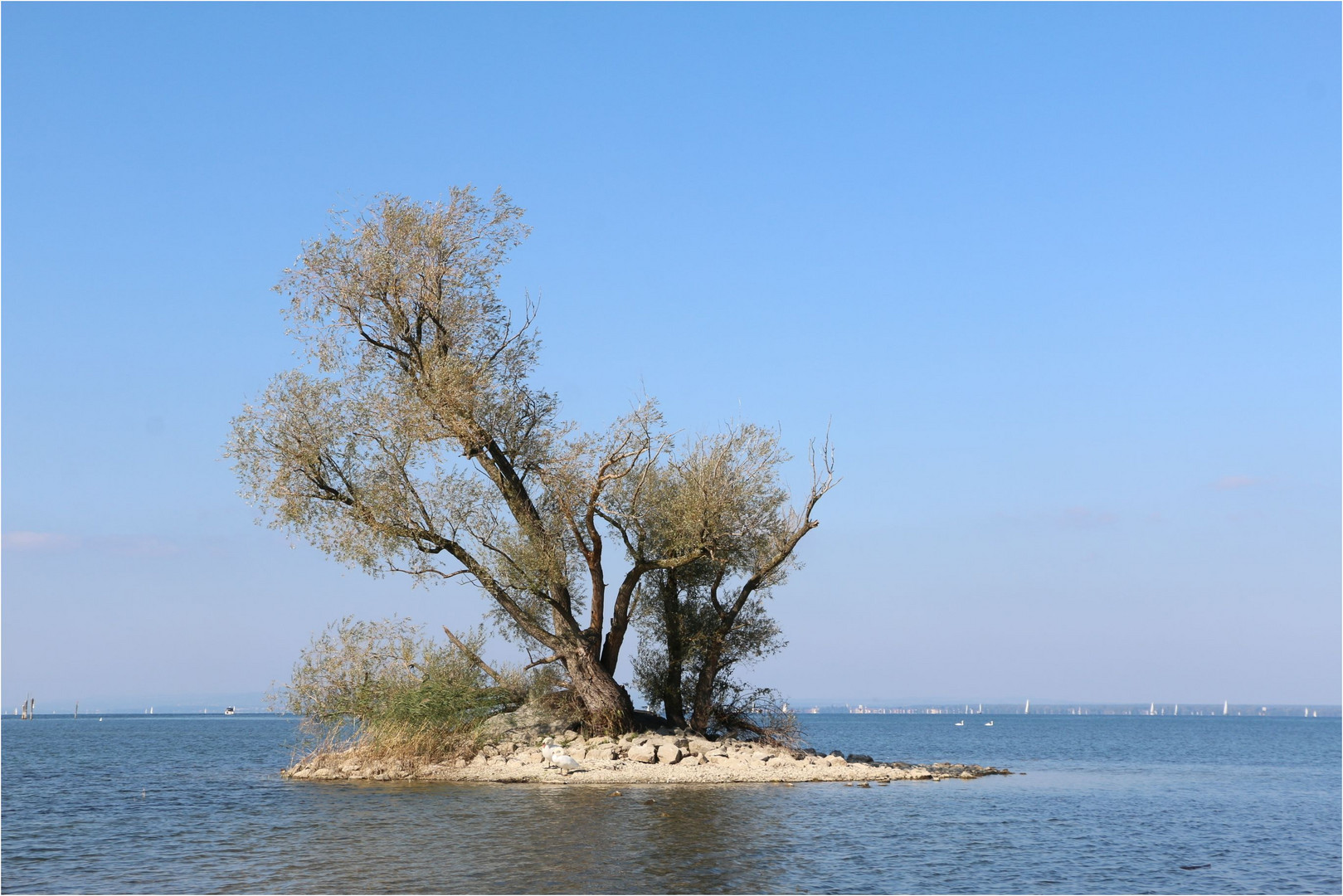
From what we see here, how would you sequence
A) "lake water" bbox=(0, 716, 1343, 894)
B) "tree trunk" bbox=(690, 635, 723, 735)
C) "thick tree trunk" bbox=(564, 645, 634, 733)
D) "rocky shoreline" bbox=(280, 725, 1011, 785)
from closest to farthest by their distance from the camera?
"lake water" bbox=(0, 716, 1343, 894), "rocky shoreline" bbox=(280, 725, 1011, 785), "thick tree trunk" bbox=(564, 645, 634, 733), "tree trunk" bbox=(690, 635, 723, 735)

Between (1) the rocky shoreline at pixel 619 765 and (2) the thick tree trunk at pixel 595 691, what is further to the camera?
(2) the thick tree trunk at pixel 595 691

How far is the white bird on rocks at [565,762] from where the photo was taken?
32.4 metres

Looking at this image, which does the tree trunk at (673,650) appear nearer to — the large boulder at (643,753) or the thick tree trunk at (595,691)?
the thick tree trunk at (595,691)

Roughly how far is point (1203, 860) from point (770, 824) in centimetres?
866

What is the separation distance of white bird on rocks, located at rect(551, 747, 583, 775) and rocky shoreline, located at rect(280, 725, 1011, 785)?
0.45 feet

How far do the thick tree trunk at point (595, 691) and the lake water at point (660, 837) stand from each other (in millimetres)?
4208

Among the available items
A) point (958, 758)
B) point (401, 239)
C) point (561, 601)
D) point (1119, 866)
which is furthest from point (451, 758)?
point (958, 758)

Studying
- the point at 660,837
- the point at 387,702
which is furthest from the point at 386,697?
the point at 660,837

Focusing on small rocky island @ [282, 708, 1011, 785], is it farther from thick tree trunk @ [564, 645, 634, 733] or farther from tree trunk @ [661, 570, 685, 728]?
tree trunk @ [661, 570, 685, 728]

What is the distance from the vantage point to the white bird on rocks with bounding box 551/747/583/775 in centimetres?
3238

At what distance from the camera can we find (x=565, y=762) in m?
32.4

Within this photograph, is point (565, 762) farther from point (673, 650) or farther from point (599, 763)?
point (673, 650)

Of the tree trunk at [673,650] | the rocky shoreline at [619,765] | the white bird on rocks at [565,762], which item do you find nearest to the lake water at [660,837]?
the rocky shoreline at [619,765]

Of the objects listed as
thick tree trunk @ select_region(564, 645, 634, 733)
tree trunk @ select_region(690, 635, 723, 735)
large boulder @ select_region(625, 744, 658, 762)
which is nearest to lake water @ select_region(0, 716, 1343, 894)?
large boulder @ select_region(625, 744, 658, 762)
